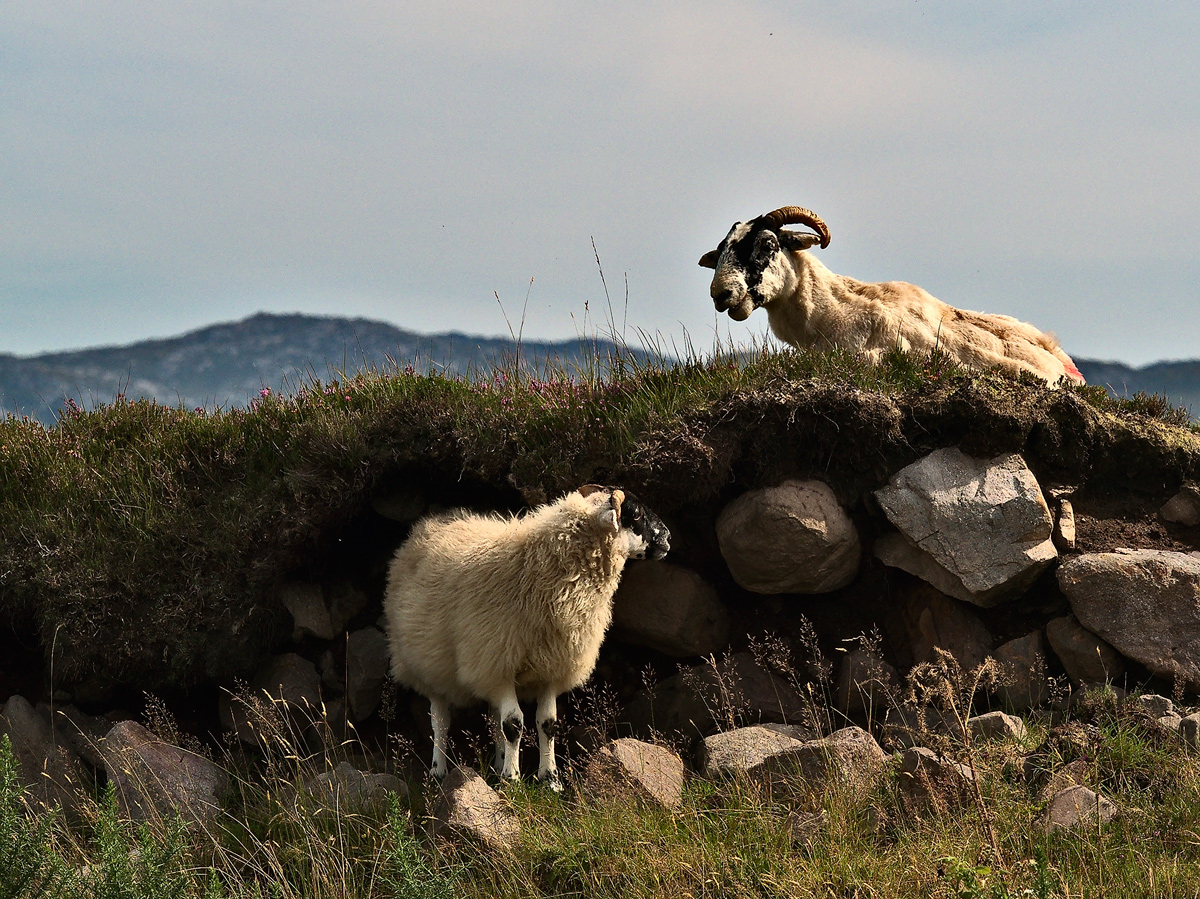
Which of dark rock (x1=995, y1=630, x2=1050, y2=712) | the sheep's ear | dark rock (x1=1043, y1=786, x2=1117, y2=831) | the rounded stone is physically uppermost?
the sheep's ear

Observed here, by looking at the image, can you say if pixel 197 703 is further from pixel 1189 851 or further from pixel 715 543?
pixel 1189 851

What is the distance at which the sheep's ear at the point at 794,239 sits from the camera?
1022 centimetres

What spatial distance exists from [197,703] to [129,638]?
966 millimetres

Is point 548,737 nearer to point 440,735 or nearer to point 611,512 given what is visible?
point 440,735

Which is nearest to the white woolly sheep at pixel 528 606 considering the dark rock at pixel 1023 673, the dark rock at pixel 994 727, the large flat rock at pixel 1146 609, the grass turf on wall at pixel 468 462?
the grass turf on wall at pixel 468 462

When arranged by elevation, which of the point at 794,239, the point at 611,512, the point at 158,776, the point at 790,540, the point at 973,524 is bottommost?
the point at 158,776

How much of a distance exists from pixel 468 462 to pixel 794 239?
3.95 meters

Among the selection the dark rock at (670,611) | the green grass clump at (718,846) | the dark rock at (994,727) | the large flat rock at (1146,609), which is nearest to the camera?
the green grass clump at (718,846)

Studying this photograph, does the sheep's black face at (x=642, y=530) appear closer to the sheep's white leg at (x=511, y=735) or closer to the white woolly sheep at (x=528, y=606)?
the white woolly sheep at (x=528, y=606)

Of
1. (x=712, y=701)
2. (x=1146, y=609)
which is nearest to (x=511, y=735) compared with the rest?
(x=712, y=701)

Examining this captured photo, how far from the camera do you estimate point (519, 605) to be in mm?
7473

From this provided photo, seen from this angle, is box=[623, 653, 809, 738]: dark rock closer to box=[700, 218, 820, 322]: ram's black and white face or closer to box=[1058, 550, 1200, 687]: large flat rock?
box=[1058, 550, 1200, 687]: large flat rock

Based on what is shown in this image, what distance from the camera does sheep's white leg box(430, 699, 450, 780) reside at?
789 centimetres

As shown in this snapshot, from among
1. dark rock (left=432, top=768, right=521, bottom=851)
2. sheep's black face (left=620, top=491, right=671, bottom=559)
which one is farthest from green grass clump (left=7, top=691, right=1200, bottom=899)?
sheep's black face (left=620, top=491, right=671, bottom=559)
